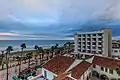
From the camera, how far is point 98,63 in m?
32.0

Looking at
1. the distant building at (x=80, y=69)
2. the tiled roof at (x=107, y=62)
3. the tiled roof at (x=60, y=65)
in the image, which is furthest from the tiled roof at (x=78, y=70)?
the tiled roof at (x=107, y=62)

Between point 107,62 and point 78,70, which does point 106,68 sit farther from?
point 78,70

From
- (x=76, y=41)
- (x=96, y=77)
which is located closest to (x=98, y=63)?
(x=96, y=77)

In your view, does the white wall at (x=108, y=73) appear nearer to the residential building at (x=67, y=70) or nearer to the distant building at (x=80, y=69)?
the distant building at (x=80, y=69)

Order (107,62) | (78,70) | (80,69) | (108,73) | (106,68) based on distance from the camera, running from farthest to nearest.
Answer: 1. (107,62)
2. (106,68)
3. (108,73)
4. (80,69)
5. (78,70)

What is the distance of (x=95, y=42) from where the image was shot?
62.9 meters

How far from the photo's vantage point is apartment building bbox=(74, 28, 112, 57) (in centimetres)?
5944

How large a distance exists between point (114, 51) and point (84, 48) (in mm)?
13312

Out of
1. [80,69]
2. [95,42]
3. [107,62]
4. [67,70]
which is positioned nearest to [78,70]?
[80,69]

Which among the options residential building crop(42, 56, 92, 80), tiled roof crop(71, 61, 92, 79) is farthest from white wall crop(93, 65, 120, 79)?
tiled roof crop(71, 61, 92, 79)

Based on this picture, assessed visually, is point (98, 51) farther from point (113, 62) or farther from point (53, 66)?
point (53, 66)

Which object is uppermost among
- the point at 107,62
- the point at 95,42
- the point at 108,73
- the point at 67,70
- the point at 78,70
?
the point at 95,42

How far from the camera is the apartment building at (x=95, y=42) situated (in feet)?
195

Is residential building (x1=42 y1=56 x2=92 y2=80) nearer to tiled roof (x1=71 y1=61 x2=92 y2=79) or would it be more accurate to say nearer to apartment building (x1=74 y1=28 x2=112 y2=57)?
tiled roof (x1=71 y1=61 x2=92 y2=79)
